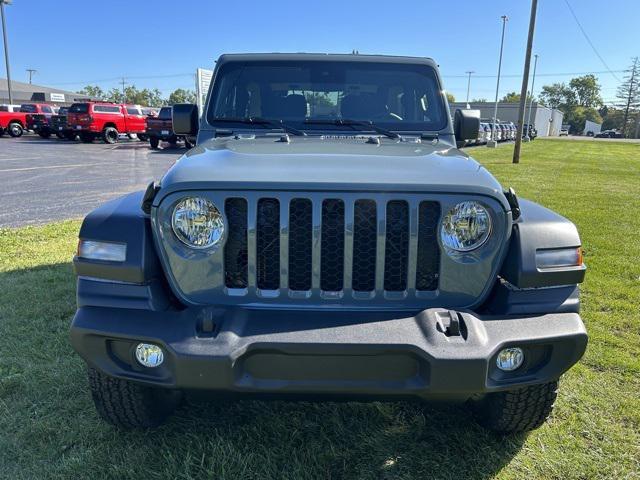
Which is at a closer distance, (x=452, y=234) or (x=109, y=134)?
(x=452, y=234)

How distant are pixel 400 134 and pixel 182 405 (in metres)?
2.14

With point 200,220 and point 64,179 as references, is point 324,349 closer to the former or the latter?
point 200,220

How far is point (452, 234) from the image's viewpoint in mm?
2225

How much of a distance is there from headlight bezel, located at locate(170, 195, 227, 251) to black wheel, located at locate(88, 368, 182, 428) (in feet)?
2.37

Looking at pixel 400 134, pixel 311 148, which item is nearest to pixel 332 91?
pixel 400 134

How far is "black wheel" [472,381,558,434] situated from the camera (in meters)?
2.49

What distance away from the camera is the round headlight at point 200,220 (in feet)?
7.20

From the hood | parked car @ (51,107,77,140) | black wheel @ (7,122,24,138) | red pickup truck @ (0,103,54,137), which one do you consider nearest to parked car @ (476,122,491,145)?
parked car @ (51,107,77,140)

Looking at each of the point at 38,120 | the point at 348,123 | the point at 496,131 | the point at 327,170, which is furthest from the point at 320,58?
the point at 496,131

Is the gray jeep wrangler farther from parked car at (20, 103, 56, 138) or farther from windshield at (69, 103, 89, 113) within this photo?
parked car at (20, 103, 56, 138)

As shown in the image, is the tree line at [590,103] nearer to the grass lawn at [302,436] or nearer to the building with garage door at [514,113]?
the building with garage door at [514,113]

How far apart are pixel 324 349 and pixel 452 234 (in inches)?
29.0

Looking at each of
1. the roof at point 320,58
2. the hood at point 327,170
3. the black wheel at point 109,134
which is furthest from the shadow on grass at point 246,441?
the black wheel at point 109,134

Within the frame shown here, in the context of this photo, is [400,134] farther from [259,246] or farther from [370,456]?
[370,456]
